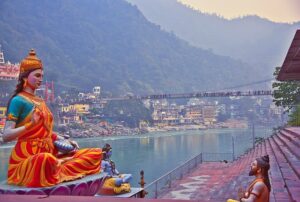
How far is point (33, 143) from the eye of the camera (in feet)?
11.7

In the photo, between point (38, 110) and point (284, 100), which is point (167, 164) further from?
point (38, 110)

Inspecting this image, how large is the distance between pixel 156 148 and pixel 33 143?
79.2 feet

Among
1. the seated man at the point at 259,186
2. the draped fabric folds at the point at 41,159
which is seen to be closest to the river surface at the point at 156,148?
the draped fabric folds at the point at 41,159

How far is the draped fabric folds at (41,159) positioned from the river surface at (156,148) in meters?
6.60

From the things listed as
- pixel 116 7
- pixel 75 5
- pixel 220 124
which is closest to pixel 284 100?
pixel 220 124

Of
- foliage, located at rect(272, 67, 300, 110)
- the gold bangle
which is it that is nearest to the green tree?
foliage, located at rect(272, 67, 300, 110)

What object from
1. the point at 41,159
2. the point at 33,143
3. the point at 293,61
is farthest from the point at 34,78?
the point at 293,61

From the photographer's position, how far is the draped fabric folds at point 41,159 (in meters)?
3.37

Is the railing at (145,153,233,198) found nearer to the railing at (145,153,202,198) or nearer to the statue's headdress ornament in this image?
the railing at (145,153,202,198)

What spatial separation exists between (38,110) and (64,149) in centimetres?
51

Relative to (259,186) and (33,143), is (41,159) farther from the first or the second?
(259,186)

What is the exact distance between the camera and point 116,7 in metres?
50.4

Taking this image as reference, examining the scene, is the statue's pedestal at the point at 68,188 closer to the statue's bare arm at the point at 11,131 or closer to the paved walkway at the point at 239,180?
the statue's bare arm at the point at 11,131

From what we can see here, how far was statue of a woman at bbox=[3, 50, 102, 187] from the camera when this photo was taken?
3385 millimetres
